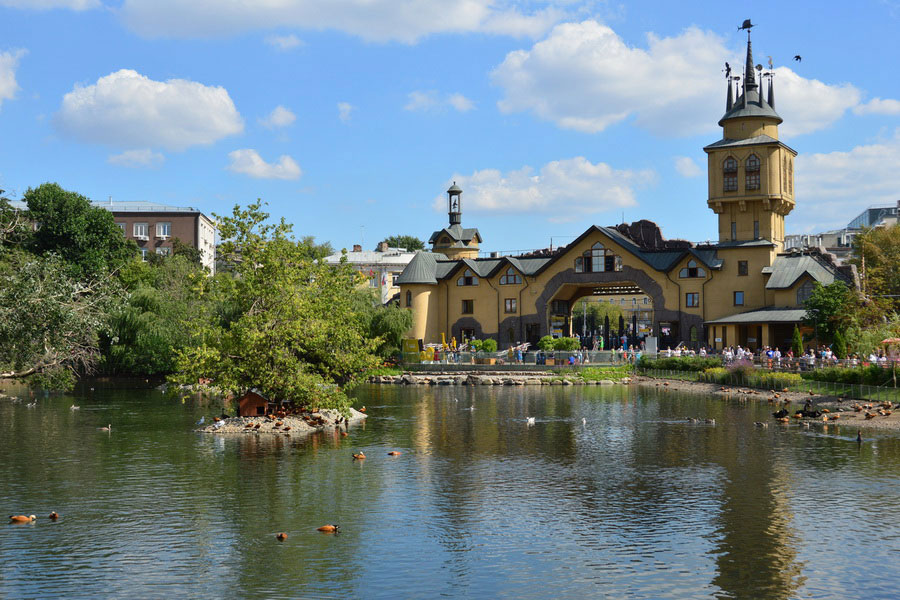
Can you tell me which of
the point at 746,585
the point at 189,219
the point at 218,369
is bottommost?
the point at 746,585

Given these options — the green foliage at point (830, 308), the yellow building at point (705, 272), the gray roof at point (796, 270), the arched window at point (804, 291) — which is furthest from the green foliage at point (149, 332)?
the arched window at point (804, 291)

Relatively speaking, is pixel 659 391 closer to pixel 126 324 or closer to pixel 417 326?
pixel 417 326

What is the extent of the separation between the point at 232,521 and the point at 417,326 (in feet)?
218

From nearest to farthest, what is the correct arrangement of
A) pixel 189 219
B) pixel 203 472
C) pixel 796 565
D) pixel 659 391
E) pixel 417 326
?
1. pixel 796 565
2. pixel 203 472
3. pixel 659 391
4. pixel 417 326
5. pixel 189 219

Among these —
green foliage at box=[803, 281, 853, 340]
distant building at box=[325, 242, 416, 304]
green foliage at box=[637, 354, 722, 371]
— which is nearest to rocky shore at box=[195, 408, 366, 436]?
green foliage at box=[637, 354, 722, 371]

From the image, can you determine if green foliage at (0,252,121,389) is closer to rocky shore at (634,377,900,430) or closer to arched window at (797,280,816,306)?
rocky shore at (634,377,900,430)

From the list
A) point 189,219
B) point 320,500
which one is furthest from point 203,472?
point 189,219

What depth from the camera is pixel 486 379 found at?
67.6 meters

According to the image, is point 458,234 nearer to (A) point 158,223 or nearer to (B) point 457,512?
(A) point 158,223

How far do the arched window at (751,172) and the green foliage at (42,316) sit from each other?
189 ft

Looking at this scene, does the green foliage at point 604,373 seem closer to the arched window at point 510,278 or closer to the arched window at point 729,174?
the arched window at point 510,278

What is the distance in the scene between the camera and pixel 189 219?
4405 inches

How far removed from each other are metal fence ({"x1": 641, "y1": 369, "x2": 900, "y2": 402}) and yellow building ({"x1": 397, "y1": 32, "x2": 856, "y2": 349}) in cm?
955

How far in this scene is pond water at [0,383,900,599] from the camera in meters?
16.5
